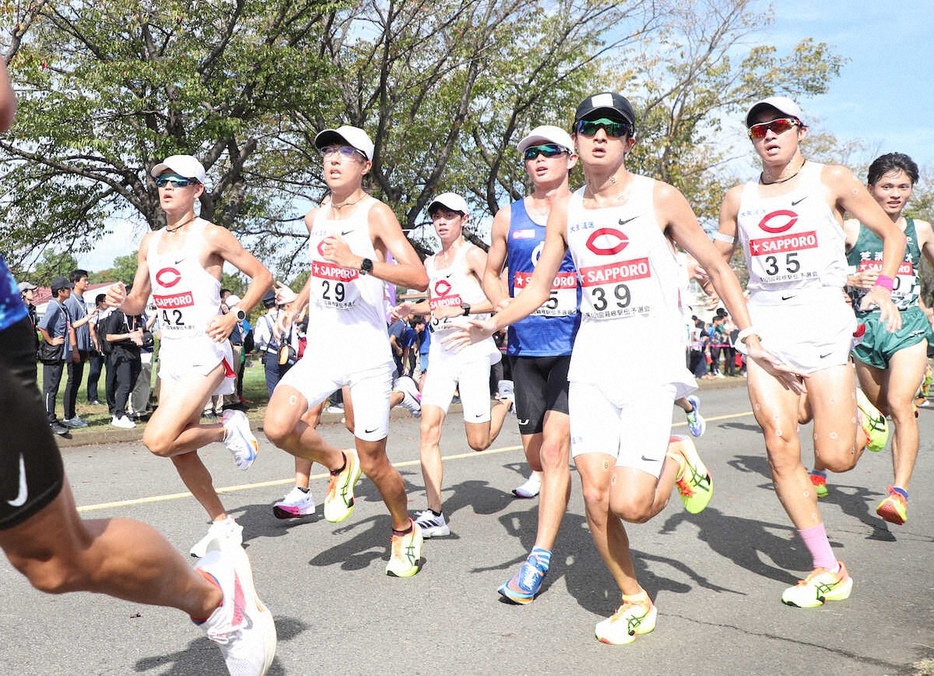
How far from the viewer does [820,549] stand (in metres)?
4.63

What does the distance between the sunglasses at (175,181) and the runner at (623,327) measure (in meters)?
2.46

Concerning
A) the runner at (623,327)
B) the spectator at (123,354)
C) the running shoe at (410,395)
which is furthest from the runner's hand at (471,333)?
the spectator at (123,354)

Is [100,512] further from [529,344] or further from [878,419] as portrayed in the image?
[878,419]

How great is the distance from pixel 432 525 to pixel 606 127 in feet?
9.98

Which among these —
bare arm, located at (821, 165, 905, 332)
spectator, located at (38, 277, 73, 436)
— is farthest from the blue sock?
spectator, located at (38, 277, 73, 436)

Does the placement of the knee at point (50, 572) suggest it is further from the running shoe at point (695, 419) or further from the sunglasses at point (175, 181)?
the running shoe at point (695, 419)

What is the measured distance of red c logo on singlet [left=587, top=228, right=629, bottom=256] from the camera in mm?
4184

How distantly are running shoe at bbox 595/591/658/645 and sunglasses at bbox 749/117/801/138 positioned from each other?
2.55 metres

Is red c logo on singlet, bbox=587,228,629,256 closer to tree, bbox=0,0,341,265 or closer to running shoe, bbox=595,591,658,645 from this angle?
running shoe, bbox=595,591,658,645

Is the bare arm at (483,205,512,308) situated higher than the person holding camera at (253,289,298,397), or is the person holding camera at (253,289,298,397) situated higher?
the bare arm at (483,205,512,308)

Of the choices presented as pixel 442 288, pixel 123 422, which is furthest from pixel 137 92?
pixel 442 288

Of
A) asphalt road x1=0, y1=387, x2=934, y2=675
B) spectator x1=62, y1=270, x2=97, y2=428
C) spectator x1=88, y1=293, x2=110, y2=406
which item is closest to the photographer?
asphalt road x1=0, y1=387, x2=934, y2=675

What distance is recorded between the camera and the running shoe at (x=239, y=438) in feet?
18.7

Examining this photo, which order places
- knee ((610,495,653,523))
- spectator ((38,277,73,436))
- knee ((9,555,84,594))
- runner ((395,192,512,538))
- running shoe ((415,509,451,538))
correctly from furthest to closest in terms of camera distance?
spectator ((38,277,73,436)) < runner ((395,192,512,538)) < running shoe ((415,509,451,538)) < knee ((610,495,653,523)) < knee ((9,555,84,594))
